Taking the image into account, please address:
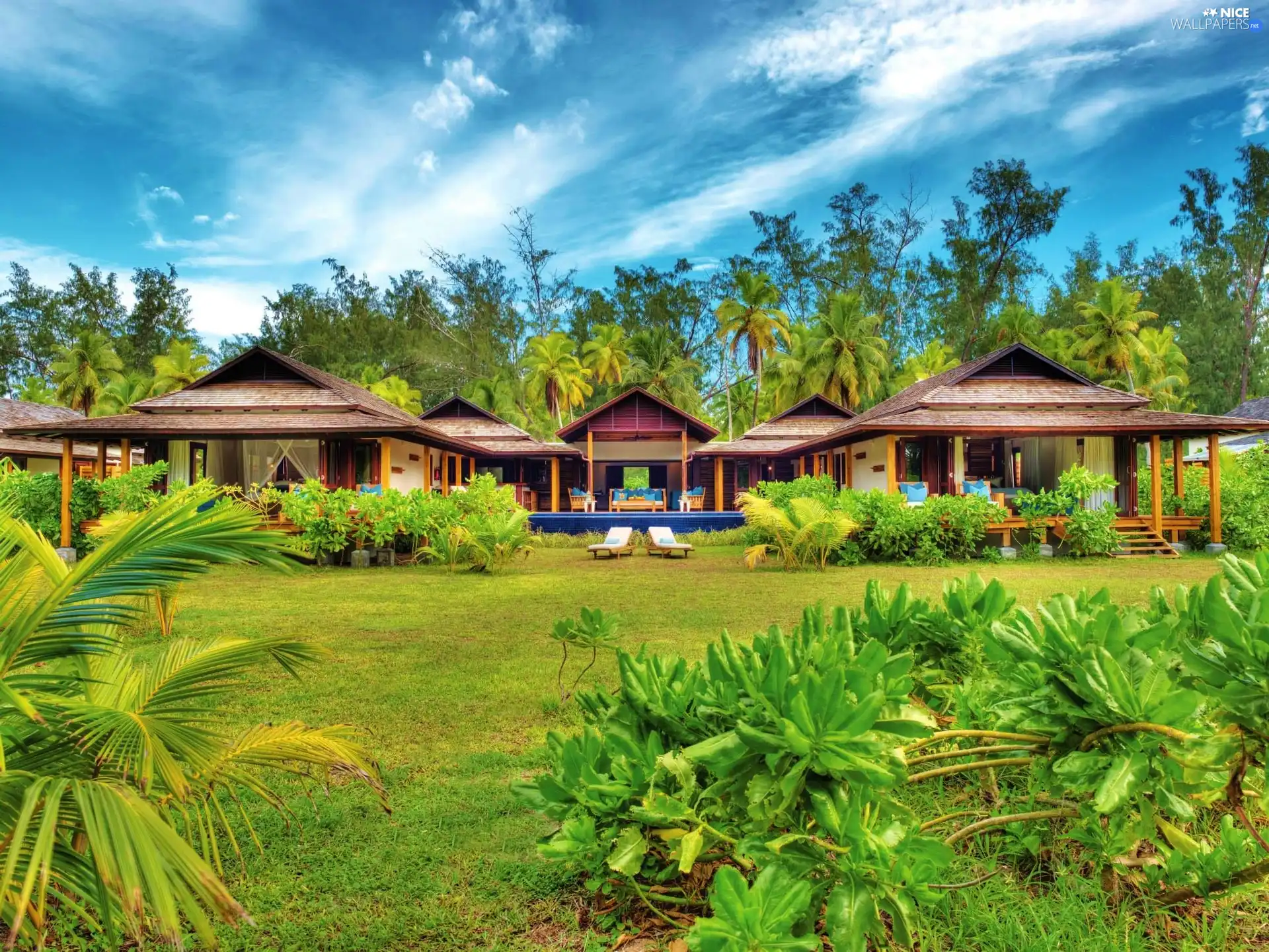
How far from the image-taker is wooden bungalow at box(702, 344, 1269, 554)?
16.0m

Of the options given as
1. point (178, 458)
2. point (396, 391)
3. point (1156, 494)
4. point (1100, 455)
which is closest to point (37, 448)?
point (178, 458)

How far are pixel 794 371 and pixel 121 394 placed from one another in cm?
3617

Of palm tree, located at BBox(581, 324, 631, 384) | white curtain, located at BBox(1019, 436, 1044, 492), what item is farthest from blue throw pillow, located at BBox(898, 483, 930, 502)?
palm tree, located at BBox(581, 324, 631, 384)

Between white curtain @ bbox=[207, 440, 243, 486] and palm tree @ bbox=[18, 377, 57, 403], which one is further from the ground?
palm tree @ bbox=[18, 377, 57, 403]

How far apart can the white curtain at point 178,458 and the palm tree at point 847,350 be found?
26.8 metres

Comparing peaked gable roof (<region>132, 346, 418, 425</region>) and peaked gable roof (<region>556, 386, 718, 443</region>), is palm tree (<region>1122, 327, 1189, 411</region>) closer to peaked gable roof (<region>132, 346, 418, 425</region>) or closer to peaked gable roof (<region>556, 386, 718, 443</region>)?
peaked gable roof (<region>556, 386, 718, 443</region>)

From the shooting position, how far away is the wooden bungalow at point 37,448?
24.5 m

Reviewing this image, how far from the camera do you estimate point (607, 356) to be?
132 ft

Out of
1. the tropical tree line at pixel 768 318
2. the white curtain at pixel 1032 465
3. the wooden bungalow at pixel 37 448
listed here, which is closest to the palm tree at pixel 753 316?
the tropical tree line at pixel 768 318

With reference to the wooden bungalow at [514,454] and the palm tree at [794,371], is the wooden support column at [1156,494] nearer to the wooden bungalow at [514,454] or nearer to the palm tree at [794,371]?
the wooden bungalow at [514,454]

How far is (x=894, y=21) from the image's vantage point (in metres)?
23.4

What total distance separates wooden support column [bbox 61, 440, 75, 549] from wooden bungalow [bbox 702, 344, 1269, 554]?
18317 millimetres

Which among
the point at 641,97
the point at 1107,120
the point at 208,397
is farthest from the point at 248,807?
the point at 1107,120

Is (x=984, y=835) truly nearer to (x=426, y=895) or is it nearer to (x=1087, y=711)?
(x=1087, y=711)
